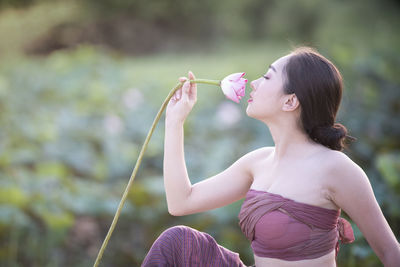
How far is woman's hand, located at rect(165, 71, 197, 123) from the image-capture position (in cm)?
153

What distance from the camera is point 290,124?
144 centimetres

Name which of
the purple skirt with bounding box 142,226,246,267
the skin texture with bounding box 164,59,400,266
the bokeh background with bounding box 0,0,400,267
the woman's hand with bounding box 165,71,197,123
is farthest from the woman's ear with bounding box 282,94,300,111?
the bokeh background with bounding box 0,0,400,267

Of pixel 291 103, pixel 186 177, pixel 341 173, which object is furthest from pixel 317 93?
pixel 186 177

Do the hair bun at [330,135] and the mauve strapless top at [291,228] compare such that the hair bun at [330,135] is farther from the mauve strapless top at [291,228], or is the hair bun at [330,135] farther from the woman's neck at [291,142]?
the mauve strapless top at [291,228]

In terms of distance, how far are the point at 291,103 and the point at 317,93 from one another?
8 centimetres

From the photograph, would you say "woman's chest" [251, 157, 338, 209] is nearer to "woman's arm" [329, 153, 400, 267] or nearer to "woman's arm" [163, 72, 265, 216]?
"woman's arm" [329, 153, 400, 267]

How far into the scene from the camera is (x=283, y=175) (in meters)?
1.40

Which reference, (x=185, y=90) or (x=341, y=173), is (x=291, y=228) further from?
(x=185, y=90)

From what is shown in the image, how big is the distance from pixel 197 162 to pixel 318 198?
211 cm

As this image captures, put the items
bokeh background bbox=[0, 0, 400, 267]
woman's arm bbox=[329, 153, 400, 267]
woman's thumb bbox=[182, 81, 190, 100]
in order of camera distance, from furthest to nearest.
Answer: bokeh background bbox=[0, 0, 400, 267]
woman's thumb bbox=[182, 81, 190, 100]
woman's arm bbox=[329, 153, 400, 267]

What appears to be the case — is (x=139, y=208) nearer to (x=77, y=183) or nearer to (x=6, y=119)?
(x=77, y=183)

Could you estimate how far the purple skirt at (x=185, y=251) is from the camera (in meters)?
1.39

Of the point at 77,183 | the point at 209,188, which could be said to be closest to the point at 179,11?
the point at 77,183

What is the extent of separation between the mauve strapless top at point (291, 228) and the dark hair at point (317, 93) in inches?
8.0
